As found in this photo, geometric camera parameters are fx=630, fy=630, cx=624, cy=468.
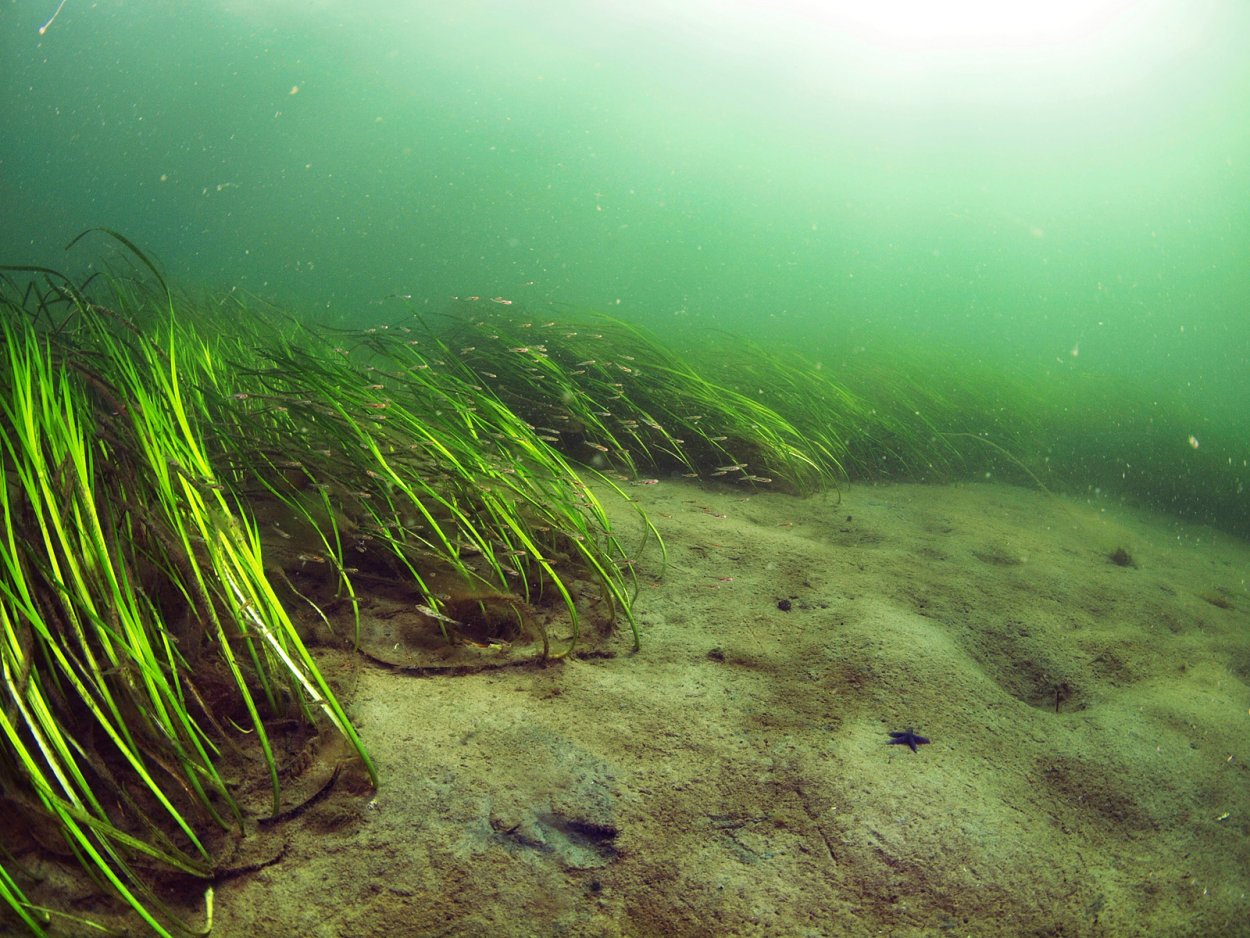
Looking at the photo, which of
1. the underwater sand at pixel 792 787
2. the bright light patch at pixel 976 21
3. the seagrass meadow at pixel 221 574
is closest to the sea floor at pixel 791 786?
the underwater sand at pixel 792 787

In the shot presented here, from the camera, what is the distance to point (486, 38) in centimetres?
6056

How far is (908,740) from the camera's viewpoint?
5.45 feet

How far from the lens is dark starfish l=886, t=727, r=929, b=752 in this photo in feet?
5.41

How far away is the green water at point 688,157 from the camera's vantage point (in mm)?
48625

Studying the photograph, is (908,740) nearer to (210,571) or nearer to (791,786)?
(791,786)

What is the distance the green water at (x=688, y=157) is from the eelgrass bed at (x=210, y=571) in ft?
24.3

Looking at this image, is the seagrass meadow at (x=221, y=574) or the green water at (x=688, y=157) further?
the green water at (x=688, y=157)

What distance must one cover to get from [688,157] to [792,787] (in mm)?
117229

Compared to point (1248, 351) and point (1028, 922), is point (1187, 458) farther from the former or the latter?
point (1248, 351)

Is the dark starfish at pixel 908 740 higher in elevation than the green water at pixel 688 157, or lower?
lower

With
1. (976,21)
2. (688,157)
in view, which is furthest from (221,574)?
(688,157)

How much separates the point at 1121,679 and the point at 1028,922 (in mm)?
1409

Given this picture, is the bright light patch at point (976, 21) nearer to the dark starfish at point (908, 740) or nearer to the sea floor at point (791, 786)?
the sea floor at point (791, 786)

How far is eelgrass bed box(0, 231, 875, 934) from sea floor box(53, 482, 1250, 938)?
16 centimetres
